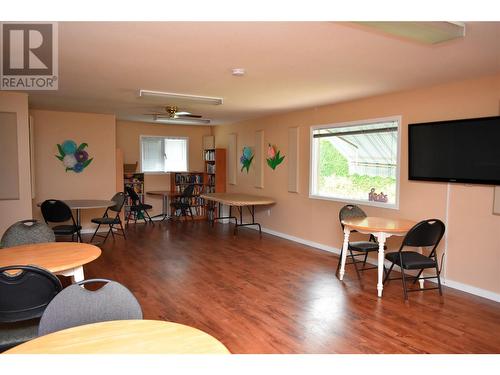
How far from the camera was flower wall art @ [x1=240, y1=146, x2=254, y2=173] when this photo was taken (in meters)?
8.19

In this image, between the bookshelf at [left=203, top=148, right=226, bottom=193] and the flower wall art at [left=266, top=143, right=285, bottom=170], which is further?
the bookshelf at [left=203, top=148, right=226, bottom=193]

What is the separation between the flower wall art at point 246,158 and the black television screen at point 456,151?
4036 millimetres

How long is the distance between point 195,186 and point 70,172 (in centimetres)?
307

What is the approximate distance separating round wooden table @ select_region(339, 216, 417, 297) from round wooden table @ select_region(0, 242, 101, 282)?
274cm

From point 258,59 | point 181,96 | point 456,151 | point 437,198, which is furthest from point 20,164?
point 456,151

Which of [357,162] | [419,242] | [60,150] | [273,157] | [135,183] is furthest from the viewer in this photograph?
[135,183]

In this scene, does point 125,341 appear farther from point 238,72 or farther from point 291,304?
point 238,72

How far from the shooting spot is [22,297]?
2166mm

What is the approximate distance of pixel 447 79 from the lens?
161 inches

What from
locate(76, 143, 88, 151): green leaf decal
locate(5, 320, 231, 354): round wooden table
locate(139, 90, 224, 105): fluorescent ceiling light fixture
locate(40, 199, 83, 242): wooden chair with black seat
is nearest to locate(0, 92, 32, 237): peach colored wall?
locate(40, 199, 83, 242): wooden chair with black seat

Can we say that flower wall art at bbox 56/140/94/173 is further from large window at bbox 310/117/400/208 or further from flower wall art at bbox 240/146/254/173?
large window at bbox 310/117/400/208

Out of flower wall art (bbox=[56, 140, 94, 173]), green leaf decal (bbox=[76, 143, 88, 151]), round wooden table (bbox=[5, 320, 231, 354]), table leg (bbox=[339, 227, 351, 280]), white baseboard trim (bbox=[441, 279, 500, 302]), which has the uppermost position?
green leaf decal (bbox=[76, 143, 88, 151])

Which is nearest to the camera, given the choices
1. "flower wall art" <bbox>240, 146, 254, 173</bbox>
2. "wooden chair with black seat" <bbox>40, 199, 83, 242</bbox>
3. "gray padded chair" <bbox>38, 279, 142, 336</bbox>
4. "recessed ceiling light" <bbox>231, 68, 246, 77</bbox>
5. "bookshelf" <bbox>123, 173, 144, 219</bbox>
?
"gray padded chair" <bbox>38, 279, 142, 336</bbox>

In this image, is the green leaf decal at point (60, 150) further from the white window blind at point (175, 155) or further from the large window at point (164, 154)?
the white window blind at point (175, 155)
